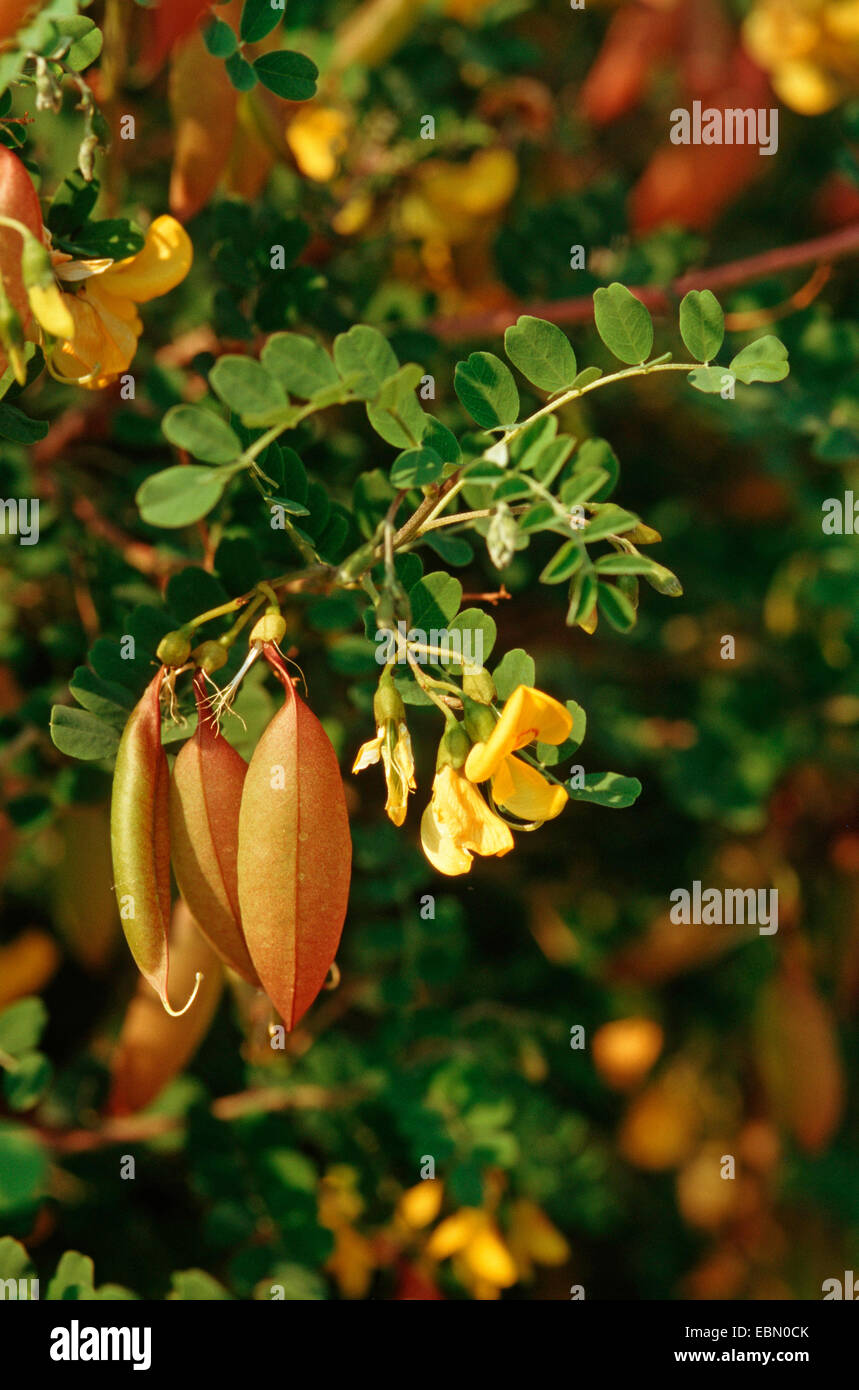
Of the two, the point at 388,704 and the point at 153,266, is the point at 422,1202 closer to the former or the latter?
the point at 388,704

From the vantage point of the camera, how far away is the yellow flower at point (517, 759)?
18.2 inches

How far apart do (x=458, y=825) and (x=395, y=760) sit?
42mm

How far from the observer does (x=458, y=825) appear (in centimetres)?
50

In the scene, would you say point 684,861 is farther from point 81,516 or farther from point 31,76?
point 31,76

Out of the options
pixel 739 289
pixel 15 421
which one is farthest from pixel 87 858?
pixel 739 289

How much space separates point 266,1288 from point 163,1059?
18 centimetres

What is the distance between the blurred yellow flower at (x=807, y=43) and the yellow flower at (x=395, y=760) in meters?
0.88

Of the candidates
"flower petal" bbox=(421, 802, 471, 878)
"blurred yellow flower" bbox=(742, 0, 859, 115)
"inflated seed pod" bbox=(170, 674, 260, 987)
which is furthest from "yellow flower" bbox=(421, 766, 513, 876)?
"blurred yellow flower" bbox=(742, 0, 859, 115)

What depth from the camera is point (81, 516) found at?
84cm

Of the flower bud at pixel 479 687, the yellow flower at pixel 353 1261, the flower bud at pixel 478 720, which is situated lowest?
the yellow flower at pixel 353 1261

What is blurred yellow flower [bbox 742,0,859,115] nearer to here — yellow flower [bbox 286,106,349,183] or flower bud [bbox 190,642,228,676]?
yellow flower [bbox 286,106,349,183]

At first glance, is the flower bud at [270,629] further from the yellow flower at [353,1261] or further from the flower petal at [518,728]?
the yellow flower at [353,1261]

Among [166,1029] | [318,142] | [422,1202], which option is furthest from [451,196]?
[422,1202]

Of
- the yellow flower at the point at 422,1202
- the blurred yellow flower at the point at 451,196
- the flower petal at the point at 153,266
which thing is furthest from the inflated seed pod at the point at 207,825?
the blurred yellow flower at the point at 451,196
